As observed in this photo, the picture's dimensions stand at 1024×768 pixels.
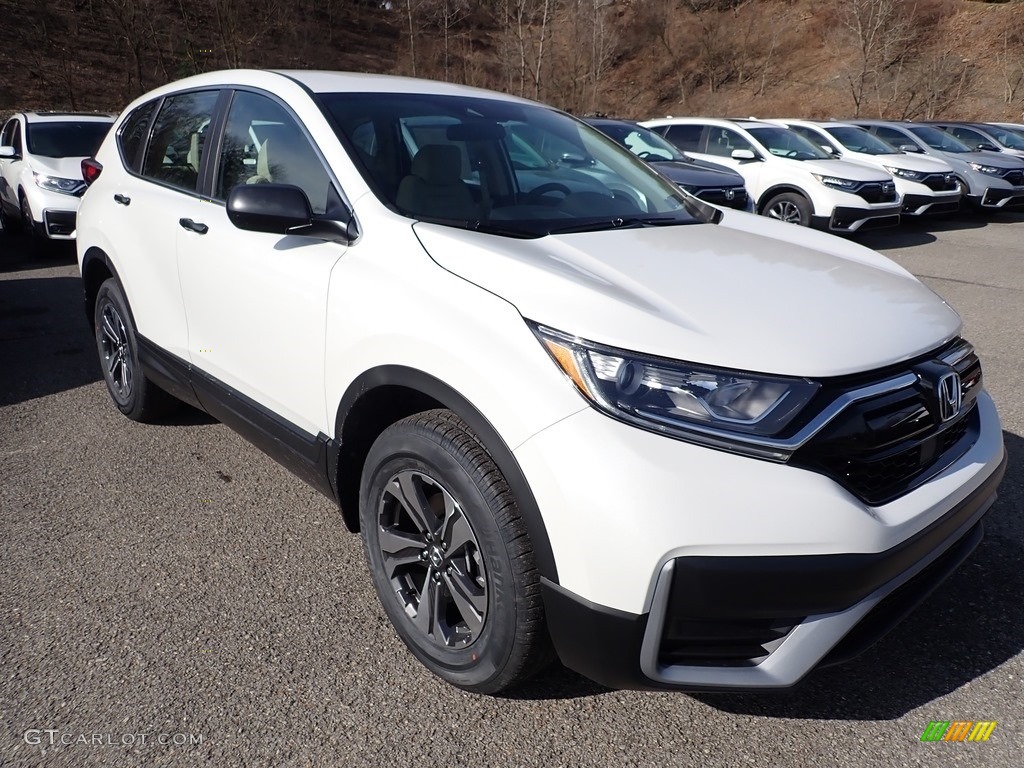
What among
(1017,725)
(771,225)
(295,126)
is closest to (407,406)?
(295,126)

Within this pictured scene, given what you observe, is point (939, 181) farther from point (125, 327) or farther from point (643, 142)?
point (125, 327)

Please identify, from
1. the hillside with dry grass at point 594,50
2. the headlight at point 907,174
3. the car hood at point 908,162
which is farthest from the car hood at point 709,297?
the hillside with dry grass at point 594,50

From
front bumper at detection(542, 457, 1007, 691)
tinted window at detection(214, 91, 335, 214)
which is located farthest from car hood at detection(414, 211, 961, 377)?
tinted window at detection(214, 91, 335, 214)

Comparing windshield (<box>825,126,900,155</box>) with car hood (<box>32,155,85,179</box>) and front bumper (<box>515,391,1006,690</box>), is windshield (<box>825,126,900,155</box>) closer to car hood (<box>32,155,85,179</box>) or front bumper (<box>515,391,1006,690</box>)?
car hood (<box>32,155,85,179</box>)

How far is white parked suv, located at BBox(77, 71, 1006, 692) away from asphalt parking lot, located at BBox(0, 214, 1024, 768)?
207 mm

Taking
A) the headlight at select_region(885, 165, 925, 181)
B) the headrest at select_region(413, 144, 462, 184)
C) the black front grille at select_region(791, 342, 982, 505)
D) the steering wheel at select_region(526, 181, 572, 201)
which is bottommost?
the headlight at select_region(885, 165, 925, 181)

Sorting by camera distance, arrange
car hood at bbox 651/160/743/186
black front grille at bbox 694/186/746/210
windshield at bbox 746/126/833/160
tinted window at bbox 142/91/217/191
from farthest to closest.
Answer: windshield at bbox 746/126/833/160 → black front grille at bbox 694/186/746/210 → car hood at bbox 651/160/743/186 → tinted window at bbox 142/91/217/191

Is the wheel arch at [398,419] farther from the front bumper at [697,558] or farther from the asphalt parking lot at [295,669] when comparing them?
the asphalt parking lot at [295,669]

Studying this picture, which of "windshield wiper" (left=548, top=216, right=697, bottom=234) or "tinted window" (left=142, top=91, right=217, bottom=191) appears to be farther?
"tinted window" (left=142, top=91, right=217, bottom=191)

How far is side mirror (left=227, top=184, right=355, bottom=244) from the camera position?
2.55 meters

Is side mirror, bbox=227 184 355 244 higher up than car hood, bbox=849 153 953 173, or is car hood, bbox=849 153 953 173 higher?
side mirror, bbox=227 184 355 244

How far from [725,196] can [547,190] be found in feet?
25.9

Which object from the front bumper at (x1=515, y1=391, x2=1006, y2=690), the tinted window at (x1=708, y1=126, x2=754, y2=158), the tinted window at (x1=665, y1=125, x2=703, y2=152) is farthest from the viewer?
the tinted window at (x1=665, y1=125, x2=703, y2=152)

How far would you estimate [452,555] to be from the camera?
7.44ft
